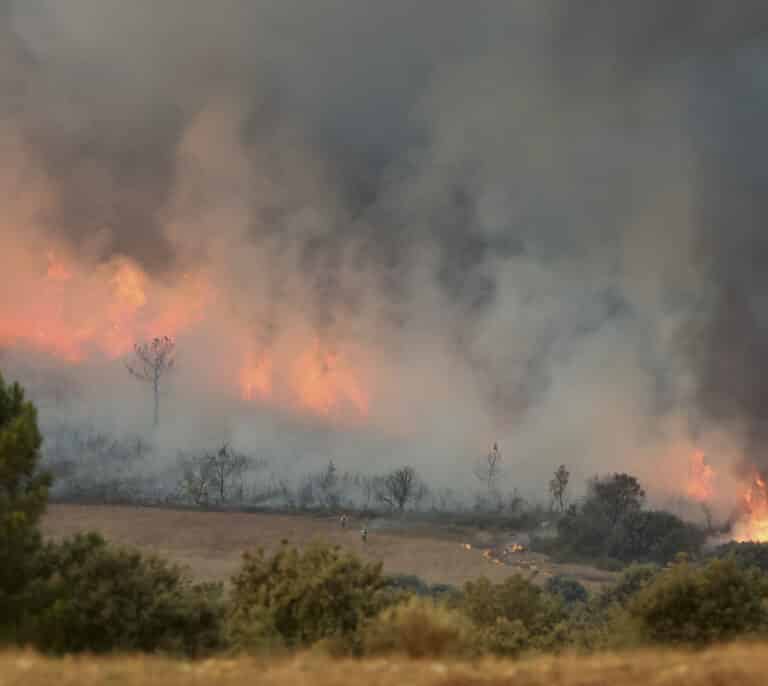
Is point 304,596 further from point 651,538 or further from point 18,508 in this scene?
point 651,538

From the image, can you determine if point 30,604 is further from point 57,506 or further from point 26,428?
point 57,506

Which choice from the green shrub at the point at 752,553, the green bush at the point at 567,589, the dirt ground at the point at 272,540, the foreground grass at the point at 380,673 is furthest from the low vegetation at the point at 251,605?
the green shrub at the point at 752,553

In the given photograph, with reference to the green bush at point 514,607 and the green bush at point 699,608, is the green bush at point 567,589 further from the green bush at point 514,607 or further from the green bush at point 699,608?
the green bush at point 699,608

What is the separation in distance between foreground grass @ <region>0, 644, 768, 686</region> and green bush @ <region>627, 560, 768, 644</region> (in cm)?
1640

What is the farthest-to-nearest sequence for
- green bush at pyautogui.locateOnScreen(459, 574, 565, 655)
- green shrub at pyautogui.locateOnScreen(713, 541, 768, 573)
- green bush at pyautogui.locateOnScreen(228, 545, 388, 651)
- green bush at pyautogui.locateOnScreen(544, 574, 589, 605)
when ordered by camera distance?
green shrub at pyautogui.locateOnScreen(713, 541, 768, 573) → green bush at pyautogui.locateOnScreen(544, 574, 589, 605) → green bush at pyautogui.locateOnScreen(459, 574, 565, 655) → green bush at pyautogui.locateOnScreen(228, 545, 388, 651)

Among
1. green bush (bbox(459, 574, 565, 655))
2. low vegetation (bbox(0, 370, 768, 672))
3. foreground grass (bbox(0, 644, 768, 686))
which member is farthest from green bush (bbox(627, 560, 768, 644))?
foreground grass (bbox(0, 644, 768, 686))

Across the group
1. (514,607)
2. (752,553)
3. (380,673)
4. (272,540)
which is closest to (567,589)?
(752,553)

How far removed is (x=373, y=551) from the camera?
160625mm

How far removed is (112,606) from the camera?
3309 centimetres

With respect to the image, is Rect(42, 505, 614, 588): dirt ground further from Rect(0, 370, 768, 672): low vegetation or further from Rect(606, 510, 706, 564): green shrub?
Rect(0, 370, 768, 672): low vegetation

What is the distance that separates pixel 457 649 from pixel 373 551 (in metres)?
137

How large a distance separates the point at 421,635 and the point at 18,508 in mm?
16716

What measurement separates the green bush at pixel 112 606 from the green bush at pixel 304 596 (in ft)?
5.92

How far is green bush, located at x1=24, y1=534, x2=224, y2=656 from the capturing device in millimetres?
32094
